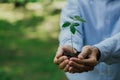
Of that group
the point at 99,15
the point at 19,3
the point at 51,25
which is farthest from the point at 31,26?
the point at 99,15

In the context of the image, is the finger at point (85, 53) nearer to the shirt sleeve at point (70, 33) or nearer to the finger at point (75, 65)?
the finger at point (75, 65)

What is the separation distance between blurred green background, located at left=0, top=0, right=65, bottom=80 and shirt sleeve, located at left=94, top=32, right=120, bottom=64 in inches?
102

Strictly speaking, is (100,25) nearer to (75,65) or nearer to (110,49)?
(110,49)

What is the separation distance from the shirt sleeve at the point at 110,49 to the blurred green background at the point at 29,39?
2600 millimetres

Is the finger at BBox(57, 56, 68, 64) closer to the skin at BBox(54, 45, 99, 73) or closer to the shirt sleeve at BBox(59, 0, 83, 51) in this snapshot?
the skin at BBox(54, 45, 99, 73)

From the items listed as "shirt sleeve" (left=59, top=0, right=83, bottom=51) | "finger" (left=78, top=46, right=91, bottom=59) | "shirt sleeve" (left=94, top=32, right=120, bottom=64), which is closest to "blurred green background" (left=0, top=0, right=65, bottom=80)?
"shirt sleeve" (left=59, top=0, right=83, bottom=51)

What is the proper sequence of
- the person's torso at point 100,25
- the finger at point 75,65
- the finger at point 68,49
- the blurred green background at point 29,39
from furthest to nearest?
1. the blurred green background at point 29,39
2. the person's torso at point 100,25
3. the finger at point 68,49
4. the finger at point 75,65

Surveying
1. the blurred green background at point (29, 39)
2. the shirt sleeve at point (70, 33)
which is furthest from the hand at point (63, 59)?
the blurred green background at point (29, 39)

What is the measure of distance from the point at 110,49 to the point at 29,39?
3.73m

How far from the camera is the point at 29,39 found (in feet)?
18.7

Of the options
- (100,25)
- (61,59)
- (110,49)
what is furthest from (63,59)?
(100,25)

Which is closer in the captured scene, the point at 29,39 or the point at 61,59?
the point at 61,59

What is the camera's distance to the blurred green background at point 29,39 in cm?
479

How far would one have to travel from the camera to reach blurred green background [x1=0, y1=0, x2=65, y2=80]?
15.7ft
